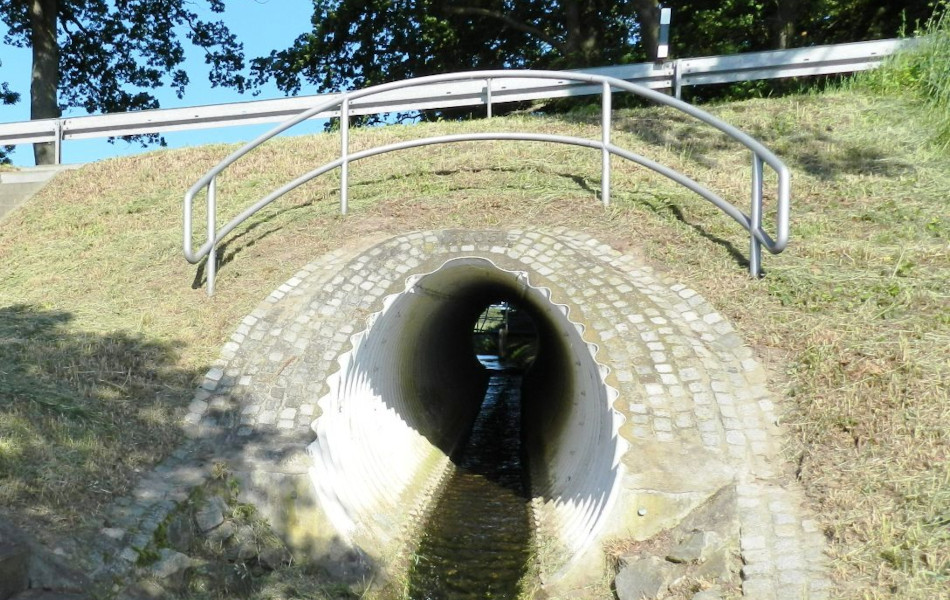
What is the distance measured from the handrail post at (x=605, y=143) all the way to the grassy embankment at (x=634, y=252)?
0.19 meters

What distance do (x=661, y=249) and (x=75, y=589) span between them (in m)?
6.20

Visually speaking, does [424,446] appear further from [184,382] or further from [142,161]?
[142,161]

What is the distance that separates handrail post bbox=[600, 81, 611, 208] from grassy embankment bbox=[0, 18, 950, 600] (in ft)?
0.64

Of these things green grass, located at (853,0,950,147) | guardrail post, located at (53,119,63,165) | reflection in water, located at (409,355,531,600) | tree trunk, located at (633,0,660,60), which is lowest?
reflection in water, located at (409,355,531,600)

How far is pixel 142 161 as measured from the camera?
14.1 m

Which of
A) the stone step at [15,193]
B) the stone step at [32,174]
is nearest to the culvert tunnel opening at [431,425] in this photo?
the stone step at [15,193]

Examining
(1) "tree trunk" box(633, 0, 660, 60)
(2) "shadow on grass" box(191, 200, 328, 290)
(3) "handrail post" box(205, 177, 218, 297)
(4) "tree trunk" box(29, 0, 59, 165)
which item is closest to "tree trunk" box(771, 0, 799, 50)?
(1) "tree trunk" box(633, 0, 660, 60)

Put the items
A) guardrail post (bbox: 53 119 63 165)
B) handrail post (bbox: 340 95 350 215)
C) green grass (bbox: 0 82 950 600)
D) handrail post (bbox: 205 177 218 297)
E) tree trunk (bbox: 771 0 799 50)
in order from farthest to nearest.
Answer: tree trunk (bbox: 771 0 799 50) < guardrail post (bbox: 53 119 63 165) < handrail post (bbox: 340 95 350 215) < handrail post (bbox: 205 177 218 297) < green grass (bbox: 0 82 950 600)

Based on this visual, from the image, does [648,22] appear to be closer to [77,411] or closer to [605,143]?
[605,143]

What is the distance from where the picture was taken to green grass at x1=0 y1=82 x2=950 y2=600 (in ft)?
18.5

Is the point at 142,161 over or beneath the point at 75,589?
over

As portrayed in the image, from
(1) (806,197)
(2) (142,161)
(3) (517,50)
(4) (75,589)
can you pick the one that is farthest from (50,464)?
(3) (517,50)

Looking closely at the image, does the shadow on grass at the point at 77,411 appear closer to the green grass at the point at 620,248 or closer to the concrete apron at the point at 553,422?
the green grass at the point at 620,248

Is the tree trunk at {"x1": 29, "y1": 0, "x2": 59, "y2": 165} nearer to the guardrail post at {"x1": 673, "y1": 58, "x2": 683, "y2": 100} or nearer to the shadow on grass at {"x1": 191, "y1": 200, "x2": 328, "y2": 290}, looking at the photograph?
the shadow on grass at {"x1": 191, "y1": 200, "x2": 328, "y2": 290}
